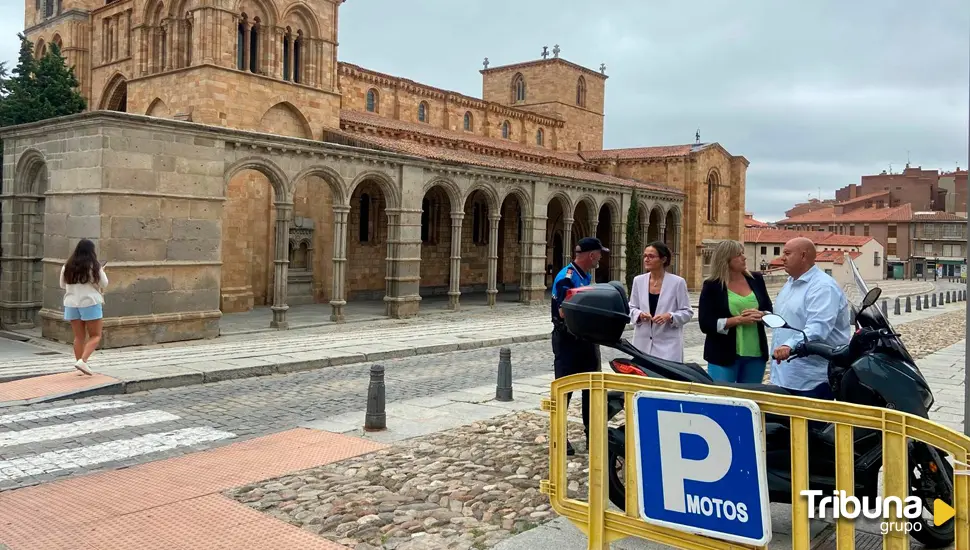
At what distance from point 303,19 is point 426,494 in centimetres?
2053

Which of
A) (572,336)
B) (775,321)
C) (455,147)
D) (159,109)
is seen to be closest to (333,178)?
(159,109)

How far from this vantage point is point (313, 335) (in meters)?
16.3

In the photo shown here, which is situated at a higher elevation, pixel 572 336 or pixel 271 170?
pixel 271 170

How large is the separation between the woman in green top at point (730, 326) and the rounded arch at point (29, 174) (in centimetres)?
1458

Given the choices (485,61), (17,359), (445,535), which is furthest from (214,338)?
(485,61)

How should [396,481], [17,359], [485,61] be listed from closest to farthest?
1. [396,481]
2. [17,359]
3. [485,61]

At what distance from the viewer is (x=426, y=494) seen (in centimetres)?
535

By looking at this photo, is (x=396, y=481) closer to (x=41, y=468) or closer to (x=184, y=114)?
Answer: (x=41, y=468)

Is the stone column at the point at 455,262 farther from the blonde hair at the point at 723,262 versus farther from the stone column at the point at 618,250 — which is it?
the blonde hair at the point at 723,262

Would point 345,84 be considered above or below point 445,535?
above

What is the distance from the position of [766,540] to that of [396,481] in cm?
316

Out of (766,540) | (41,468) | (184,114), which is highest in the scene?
(184,114)

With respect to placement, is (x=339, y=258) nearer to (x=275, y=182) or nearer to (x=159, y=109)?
(x=275, y=182)

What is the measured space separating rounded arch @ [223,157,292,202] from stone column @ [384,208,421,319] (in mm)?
3763
